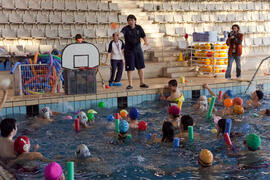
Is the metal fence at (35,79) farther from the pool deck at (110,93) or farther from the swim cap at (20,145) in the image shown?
the swim cap at (20,145)

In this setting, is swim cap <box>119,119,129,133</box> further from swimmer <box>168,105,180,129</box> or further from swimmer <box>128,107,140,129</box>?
swimmer <box>168,105,180,129</box>

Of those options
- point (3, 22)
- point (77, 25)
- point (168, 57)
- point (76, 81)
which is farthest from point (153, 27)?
point (76, 81)

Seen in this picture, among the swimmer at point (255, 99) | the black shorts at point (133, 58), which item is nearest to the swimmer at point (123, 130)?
the swimmer at point (255, 99)

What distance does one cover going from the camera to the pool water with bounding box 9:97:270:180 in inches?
175

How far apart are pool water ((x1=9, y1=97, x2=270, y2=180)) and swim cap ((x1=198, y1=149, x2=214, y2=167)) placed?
10 centimetres

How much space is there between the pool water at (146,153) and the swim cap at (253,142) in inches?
7.1

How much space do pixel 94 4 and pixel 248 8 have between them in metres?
7.46

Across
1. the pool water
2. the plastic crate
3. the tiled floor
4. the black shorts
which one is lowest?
the pool water

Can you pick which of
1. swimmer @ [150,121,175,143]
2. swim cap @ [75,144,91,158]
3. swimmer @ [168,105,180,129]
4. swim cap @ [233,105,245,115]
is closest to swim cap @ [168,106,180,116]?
swimmer @ [168,105,180,129]

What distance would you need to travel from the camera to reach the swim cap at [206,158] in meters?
4.29

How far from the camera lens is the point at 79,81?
27.7ft

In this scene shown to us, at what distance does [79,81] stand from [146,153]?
368 cm

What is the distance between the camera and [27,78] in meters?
8.44

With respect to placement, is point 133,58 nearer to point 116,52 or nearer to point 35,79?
point 116,52
